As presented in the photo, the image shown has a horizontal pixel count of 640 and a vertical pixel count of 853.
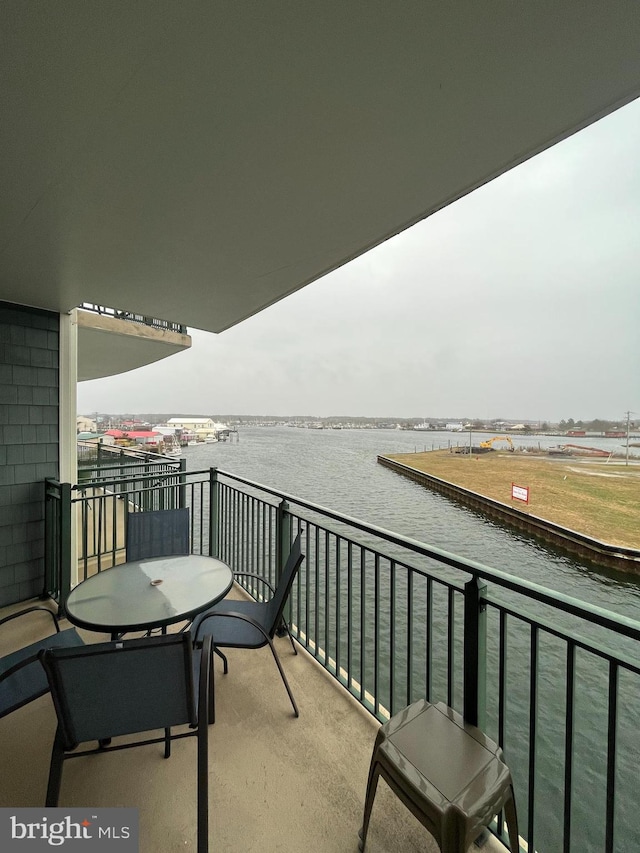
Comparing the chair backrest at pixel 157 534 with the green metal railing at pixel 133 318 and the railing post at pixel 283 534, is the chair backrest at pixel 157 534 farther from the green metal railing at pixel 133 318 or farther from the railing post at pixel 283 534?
the green metal railing at pixel 133 318

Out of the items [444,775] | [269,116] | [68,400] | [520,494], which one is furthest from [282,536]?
[520,494]

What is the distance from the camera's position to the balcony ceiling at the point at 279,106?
0.94m

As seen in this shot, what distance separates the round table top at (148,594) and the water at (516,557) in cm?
116

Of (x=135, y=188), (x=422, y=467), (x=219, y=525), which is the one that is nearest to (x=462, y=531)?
(x=422, y=467)

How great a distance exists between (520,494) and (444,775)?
20173 millimetres

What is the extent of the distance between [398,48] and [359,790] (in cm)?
263

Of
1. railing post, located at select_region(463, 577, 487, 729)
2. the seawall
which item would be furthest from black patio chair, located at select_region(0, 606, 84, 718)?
the seawall

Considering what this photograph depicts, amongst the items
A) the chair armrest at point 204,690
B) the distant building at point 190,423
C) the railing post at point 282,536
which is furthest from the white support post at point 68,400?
the distant building at point 190,423

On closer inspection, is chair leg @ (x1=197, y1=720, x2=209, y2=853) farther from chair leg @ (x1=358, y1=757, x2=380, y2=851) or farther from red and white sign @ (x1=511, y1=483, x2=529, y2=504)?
red and white sign @ (x1=511, y1=483, x2=529, y2=504)

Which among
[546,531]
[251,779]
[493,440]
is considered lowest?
[546,531]

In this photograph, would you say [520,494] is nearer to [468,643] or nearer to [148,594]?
[468,643]

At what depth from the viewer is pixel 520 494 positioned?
18.6m

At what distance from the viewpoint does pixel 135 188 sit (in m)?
1.58

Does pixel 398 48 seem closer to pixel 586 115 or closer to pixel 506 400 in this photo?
pixel 586 115
